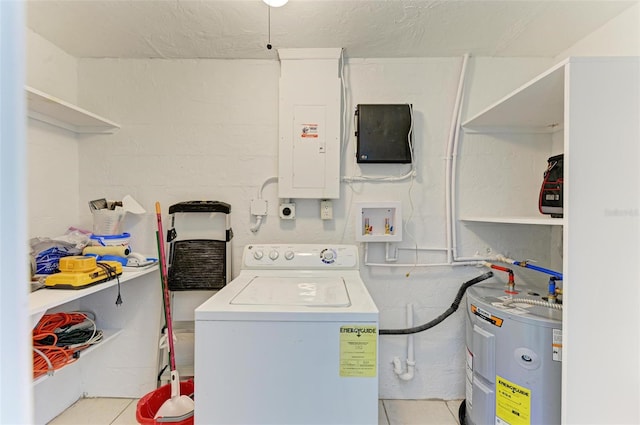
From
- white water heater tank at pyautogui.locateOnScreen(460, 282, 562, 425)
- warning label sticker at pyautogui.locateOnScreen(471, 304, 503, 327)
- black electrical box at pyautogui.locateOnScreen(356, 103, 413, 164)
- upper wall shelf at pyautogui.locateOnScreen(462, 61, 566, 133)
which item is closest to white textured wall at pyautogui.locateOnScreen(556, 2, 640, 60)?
upper wall shelf at pyautogui.locateOnScreen(462, 61, 566, 133)

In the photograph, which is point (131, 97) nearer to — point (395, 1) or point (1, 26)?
point (395, 1)

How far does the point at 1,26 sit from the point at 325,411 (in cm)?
124

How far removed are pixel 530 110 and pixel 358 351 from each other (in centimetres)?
153

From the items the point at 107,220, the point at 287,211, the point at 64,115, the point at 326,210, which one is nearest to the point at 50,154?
the point at 64,115

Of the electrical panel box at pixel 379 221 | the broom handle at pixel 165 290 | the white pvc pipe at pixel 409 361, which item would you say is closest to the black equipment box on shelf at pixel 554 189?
the electrical panel box at pixel 379 221

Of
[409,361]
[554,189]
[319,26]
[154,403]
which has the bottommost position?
[154,403]

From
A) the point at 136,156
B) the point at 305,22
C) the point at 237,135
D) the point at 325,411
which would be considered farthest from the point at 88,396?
the point at 305,22

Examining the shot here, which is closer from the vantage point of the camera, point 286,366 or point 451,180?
point 286,366

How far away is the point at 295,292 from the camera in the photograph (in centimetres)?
132

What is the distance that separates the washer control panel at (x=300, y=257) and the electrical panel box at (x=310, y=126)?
335 millimetres

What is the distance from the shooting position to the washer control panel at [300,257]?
1.71 m

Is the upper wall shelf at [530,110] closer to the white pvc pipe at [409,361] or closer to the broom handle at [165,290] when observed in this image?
the white pvc pipe at [409,361]

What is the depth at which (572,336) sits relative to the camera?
1.02m

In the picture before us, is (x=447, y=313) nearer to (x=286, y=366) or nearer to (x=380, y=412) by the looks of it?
(x=380, y=412)
